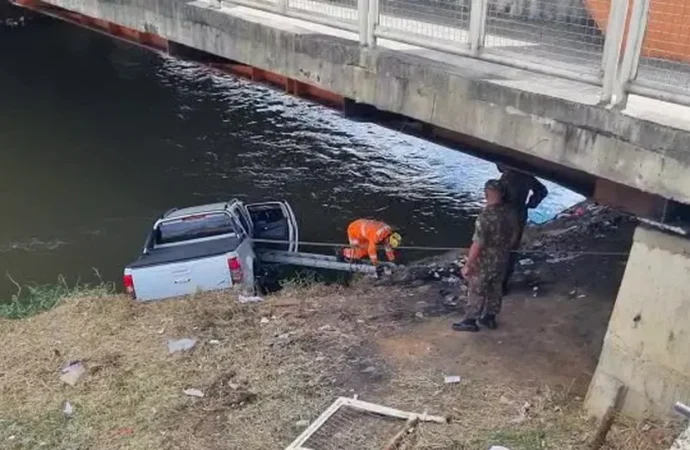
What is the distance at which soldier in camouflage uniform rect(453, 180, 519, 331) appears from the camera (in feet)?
26.8

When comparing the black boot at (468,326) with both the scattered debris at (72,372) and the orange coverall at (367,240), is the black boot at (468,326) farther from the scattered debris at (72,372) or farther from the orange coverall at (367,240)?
the scattered debris at (72,372)

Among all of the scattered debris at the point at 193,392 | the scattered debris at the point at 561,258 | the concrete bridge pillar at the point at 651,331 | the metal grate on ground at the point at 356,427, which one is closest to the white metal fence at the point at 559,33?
the concrete bridge pillar at the point at 651,331

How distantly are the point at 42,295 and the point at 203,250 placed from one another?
235 cm

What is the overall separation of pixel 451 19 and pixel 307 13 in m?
1.84

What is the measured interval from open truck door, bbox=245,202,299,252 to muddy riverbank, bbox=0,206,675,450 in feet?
5.95

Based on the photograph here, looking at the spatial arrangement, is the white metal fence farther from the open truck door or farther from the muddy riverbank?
the open truck door

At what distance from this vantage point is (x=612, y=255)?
1079 centimetres

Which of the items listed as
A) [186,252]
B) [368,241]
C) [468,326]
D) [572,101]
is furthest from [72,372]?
[572,101]

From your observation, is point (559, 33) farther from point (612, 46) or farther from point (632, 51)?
point (632, 51)

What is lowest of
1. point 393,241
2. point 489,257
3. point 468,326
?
point 393,241

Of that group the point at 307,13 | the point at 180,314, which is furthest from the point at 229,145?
the point at 307,13

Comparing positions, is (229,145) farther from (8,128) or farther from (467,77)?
(467,77)

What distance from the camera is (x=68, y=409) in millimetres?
7719

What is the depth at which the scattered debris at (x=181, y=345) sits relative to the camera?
341 inches
